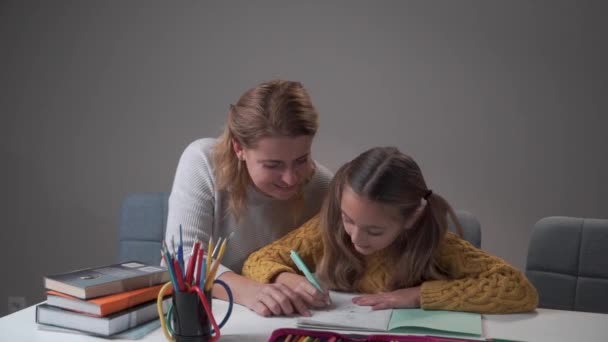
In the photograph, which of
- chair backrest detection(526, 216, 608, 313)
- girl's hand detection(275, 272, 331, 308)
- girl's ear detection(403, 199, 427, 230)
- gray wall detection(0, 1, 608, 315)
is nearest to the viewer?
girl's hand detection(275, 272, 331, 308)

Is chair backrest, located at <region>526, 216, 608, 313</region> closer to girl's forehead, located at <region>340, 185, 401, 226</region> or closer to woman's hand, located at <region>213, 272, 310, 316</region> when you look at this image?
girl's forehead, located at <region>340, 185, 401, 226</region>

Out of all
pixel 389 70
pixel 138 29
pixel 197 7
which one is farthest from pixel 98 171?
pixel 389 70

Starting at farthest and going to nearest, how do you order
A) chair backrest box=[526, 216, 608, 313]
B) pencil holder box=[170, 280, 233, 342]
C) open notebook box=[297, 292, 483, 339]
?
1. chair backrest box=[526, 216, 608, 313]
2. open notebook box=[297, 292, 483, 339]
3. pencil holder box=[170, 280, 233, 342]

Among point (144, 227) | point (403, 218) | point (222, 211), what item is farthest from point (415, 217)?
point (144, 227)

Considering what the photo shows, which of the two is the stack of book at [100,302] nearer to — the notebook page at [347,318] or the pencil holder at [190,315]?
the pencil holder at [190,315]

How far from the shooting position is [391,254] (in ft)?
4.89

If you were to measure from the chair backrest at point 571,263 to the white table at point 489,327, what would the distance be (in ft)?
1.54

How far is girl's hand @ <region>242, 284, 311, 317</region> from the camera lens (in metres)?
1.28

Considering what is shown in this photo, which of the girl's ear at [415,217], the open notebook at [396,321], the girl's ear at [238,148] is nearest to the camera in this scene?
the open notebook at [396,321]

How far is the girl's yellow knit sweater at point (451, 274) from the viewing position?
1.32 m

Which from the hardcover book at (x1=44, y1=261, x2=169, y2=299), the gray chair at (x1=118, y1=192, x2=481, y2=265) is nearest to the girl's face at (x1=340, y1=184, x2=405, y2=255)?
the hardcover book at (x1=44, y1=261, x2=169, y2=299)

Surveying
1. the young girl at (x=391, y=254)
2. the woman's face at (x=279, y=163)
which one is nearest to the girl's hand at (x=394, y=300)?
the young girl at (x=391, y=254)

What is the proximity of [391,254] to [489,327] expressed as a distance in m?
0.32

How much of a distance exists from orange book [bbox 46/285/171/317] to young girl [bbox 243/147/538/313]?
328 mm
